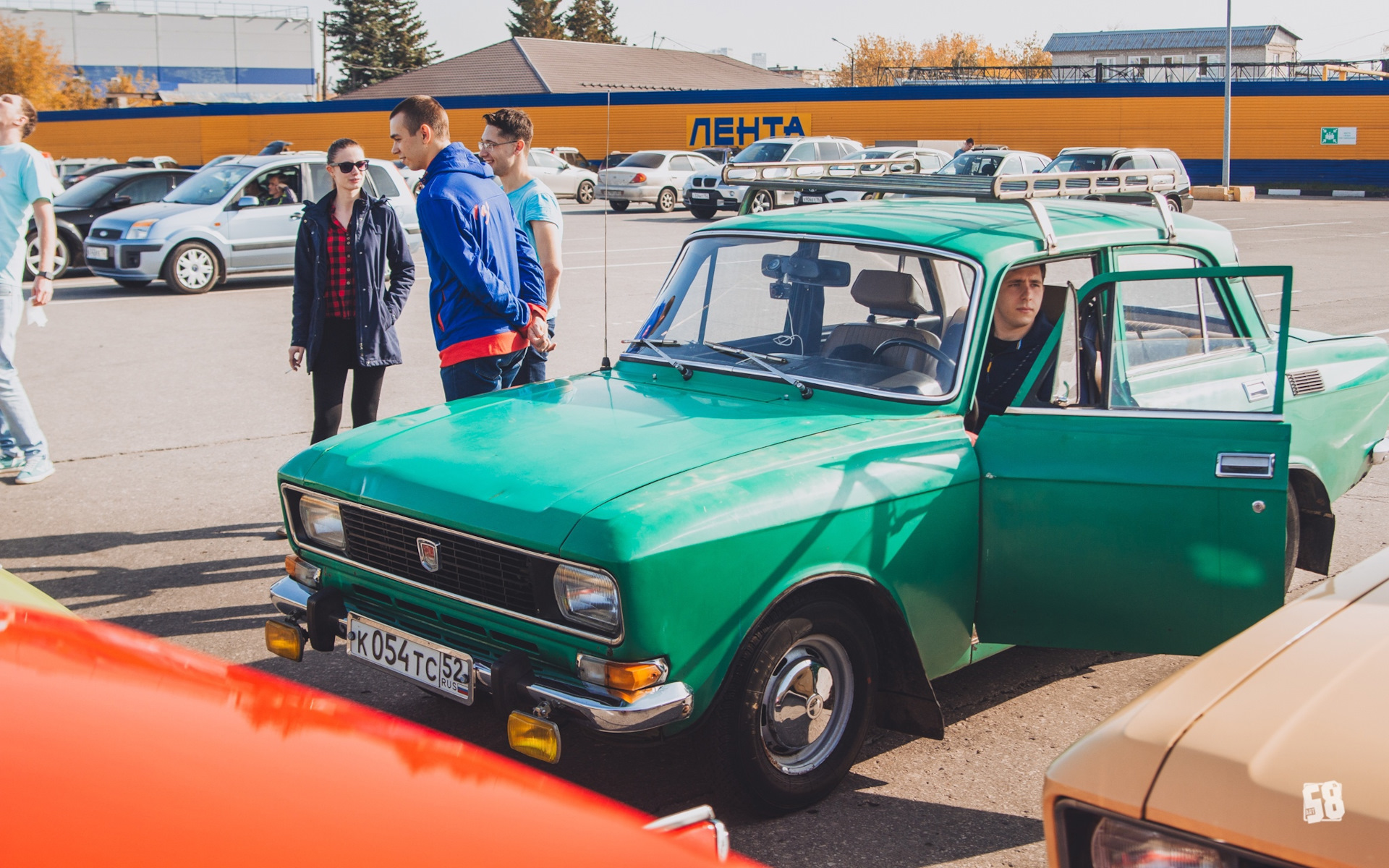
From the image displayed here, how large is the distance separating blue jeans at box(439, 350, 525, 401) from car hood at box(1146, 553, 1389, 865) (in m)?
3.46

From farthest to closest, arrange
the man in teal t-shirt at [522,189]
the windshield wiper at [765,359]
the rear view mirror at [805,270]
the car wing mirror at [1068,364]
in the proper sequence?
the man in teal t-shirt at [522,189] → the rear view mirror at [805,270] → the windshield wiper at [765,359] → the car wing mirror at [1068,364]

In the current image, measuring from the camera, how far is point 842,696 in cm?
349

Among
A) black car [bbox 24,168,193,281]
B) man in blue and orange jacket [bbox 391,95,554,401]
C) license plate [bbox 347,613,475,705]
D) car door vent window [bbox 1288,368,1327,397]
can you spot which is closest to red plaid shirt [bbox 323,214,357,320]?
man in blue and orange jacket [bbox 391,95,554,401]

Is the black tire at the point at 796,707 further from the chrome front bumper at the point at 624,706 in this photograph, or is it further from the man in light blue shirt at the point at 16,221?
the man in light blue shirt at the point at 16,221

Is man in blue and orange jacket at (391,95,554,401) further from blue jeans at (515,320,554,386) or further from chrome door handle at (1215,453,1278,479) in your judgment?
chrome door handle at (1215,453,1278,479)

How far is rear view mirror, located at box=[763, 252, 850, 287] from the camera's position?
4254 mm

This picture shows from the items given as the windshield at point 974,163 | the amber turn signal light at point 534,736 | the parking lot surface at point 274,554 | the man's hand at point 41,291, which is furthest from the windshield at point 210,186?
the windshield at point 974,163

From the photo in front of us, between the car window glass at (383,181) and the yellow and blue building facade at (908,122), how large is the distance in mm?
26554

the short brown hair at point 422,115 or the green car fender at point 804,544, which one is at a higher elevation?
the short brown hair at point 422,115

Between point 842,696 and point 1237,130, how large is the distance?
148 feet

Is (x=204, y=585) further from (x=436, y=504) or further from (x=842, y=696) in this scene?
(x=842, y=696)

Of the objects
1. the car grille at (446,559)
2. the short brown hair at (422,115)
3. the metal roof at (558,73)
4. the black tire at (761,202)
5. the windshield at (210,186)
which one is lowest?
the car grille at (446,559)

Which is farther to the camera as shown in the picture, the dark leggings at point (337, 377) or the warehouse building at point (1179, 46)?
the warehouse building at point (1179, 46)

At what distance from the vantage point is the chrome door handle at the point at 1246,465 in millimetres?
3406
